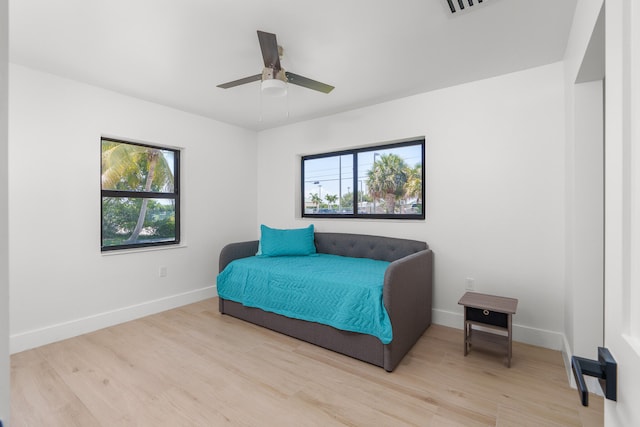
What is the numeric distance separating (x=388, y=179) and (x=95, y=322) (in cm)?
346

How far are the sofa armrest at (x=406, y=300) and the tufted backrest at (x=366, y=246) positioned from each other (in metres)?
0.28

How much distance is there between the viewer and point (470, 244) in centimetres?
290

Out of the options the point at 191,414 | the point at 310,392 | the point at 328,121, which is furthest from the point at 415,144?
the point at 191,414

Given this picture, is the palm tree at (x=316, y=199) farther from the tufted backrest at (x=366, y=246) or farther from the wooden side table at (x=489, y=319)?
the wooden side table at (x=489, y=319)

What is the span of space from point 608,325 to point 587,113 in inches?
72.4

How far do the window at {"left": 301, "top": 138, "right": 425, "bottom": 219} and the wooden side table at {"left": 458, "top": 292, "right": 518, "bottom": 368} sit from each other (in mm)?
1117

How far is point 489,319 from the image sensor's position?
2.32 m

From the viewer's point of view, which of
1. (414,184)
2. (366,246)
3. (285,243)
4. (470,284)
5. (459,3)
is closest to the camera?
(459,3)

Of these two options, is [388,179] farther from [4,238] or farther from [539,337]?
[4,238]

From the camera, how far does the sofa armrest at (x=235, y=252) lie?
3385mm

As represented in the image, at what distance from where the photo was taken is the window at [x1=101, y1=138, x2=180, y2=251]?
318 cm

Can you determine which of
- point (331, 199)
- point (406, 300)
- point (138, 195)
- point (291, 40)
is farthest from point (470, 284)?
point (138, 195)

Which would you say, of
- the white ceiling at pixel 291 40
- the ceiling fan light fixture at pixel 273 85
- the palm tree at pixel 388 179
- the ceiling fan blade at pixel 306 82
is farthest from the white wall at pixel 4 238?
the palm tree at pixel 388 179

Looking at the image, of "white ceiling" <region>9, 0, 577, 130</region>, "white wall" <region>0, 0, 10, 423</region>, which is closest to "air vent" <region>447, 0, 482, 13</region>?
"white ceiling" <region>9, 0, 577, 130</region>
